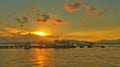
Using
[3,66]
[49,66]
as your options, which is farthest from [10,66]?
[49,66]

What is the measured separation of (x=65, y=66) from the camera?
7181 centimetres

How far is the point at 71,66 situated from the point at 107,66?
31.1ft

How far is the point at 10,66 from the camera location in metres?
72.9

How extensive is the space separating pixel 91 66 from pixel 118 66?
23.7 ft

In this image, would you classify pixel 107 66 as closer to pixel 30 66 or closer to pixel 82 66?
pixel 82 66

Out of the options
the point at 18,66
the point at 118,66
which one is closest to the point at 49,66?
the point at 18,66

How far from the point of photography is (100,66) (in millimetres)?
70875

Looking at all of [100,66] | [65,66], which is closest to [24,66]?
[65,66]

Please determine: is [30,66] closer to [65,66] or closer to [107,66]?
[65,66]

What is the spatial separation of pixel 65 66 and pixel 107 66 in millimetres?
11061

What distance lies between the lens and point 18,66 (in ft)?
237

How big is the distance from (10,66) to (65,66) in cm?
1490

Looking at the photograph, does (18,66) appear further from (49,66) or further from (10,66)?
(49,66)

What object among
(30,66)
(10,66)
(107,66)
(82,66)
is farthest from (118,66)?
(10,66)
